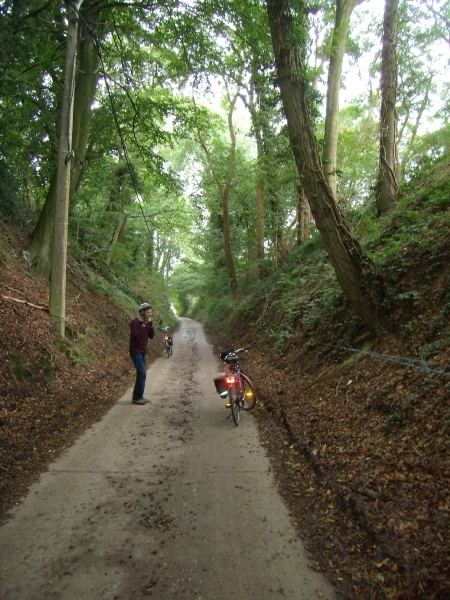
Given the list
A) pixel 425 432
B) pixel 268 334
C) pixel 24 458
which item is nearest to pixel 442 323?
pixel 425 432

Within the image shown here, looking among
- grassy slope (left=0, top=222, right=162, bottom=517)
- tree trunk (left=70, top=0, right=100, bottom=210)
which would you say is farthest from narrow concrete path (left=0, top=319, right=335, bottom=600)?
tree trunk (left=70, top=0, right=100, bottom=210)

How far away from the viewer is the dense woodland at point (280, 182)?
5586mm

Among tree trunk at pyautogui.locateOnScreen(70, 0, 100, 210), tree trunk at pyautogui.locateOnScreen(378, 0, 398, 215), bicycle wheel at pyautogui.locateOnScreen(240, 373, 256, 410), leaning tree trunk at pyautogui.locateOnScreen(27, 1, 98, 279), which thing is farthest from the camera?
tree trunk at pyautogui.locateOnScreen(70, 0, 100, 210)

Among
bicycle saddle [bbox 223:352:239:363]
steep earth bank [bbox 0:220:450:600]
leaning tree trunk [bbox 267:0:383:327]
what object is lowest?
steep earth bank [bbox 0:220:450:600]

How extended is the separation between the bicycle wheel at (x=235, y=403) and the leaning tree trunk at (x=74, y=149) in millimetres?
7651

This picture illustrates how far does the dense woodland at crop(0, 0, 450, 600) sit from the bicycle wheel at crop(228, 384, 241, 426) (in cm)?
84

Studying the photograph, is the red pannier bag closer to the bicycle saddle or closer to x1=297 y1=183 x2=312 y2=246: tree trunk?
the bicycle saddle

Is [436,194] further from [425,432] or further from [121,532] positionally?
[121,532]

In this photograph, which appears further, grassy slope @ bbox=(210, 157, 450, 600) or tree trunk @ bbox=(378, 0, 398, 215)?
tree trunk @ bbox=(378, 0, 398, 215)

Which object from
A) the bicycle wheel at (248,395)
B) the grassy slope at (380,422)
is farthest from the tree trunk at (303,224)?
the bicycle wheel at (248,395)

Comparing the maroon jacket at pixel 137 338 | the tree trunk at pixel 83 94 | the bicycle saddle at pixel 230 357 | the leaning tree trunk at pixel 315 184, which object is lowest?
the bicycle saddle at pixel 230 357

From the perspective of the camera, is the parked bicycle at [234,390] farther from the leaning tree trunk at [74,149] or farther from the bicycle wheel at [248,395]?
the leaning tree trunk at [74,149]

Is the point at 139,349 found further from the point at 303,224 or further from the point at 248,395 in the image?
the point at 303,224

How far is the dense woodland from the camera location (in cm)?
559
